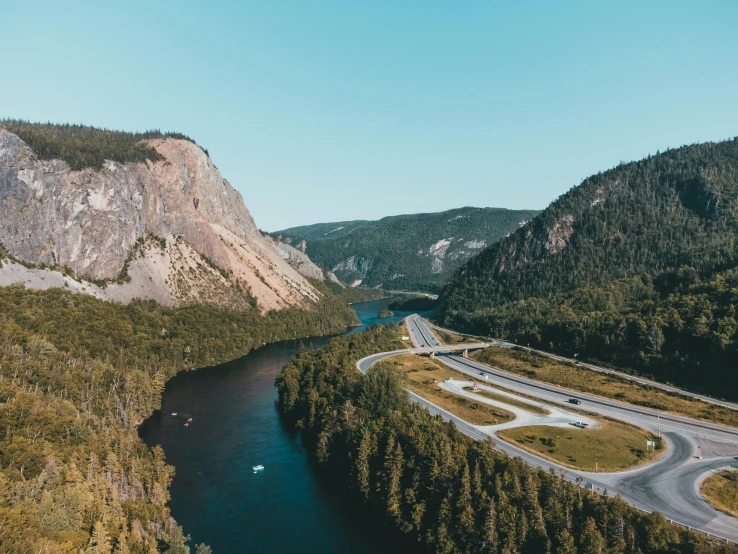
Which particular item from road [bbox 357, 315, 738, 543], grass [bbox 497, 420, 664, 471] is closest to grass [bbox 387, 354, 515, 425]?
road [bbox 357, 315, 738, 543]

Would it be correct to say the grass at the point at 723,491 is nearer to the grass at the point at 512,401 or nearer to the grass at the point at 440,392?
the grass at the point at 512,401

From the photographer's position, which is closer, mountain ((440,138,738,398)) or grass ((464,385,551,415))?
grass ((464,385,551,415))

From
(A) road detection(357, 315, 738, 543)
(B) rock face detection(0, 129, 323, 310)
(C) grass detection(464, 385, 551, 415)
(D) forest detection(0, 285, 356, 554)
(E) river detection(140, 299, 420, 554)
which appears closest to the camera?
(D) forest detection(0, 285, 356, 554)

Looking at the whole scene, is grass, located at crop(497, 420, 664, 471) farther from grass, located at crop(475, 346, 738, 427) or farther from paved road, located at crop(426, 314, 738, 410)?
paved road, located at crop(426, 314, 738, 410)

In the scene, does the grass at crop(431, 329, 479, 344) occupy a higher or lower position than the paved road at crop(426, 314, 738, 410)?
higher

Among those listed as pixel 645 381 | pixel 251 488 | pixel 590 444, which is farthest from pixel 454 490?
pixel 645 381

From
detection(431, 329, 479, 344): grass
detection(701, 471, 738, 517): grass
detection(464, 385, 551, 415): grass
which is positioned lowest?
detection(701, 471, 738, 517): grass
